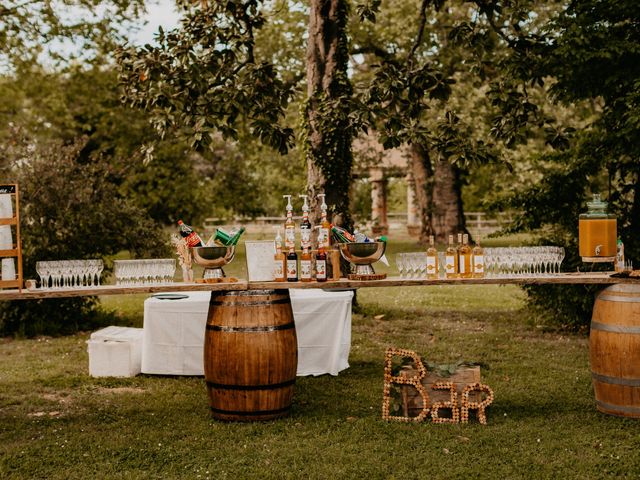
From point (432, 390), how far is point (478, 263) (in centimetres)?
97

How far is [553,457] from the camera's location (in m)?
4.91

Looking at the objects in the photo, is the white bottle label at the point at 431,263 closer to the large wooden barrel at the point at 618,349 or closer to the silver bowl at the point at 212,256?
the large wooden barrel at the point at 618,349

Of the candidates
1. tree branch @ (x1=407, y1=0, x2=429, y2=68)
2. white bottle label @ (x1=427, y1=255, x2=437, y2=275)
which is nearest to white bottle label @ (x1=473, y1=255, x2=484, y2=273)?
white bottle label @ (x1=427, y1=255, x2=437, y2=275)

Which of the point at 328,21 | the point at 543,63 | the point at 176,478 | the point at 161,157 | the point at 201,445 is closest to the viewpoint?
the point at 176,478

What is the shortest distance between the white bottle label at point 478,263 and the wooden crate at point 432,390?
726 millimetres

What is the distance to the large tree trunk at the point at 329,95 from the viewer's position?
9.93m

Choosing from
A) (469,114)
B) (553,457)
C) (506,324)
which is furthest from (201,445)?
(469,114)

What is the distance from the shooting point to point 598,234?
578cm

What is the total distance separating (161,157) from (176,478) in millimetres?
18239

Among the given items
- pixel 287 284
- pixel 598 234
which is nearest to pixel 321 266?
pixel 287 284

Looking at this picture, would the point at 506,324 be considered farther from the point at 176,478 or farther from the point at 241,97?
the point at 176,478

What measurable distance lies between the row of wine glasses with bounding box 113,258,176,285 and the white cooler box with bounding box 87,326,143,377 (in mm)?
1913

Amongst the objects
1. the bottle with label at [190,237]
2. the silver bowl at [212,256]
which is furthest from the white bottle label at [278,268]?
the bottle with label at [190,237]

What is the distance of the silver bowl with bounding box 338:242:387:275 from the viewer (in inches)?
225
